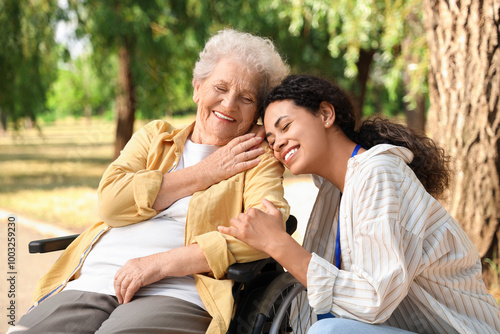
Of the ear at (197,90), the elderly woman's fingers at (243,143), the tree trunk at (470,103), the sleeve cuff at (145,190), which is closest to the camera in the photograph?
the sleeve cuff at (145,190)

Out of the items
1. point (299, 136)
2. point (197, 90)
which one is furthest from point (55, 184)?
point (299, 136)

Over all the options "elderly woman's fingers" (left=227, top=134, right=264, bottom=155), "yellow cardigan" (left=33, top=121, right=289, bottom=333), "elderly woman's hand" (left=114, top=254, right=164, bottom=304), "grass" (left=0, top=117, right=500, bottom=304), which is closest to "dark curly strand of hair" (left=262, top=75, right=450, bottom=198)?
"elderly woman's fingers" (left=227, top=134, right=264, bottom=155)

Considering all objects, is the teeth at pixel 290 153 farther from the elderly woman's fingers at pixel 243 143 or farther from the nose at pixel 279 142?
the elderly woman's fingers at pixel 243 143

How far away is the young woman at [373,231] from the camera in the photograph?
161 cm

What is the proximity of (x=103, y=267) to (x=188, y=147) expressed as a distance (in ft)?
2.14

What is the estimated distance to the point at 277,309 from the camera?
212cm

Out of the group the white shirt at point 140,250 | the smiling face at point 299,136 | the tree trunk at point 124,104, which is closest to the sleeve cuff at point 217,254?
the white shirt at point 140,250

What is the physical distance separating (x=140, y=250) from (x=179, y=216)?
21cm

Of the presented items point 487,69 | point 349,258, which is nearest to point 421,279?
point 349,258

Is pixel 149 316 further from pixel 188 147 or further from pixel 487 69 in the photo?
pixel 487 69

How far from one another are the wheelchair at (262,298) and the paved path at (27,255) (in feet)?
5.85

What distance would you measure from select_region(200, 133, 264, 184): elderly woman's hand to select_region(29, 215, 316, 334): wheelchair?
0.33 meters

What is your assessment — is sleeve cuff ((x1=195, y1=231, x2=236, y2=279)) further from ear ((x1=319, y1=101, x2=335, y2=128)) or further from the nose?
ear ((x1=319, y1=101, x2=335, y2=128))

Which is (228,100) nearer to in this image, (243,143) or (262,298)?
(243,143)
